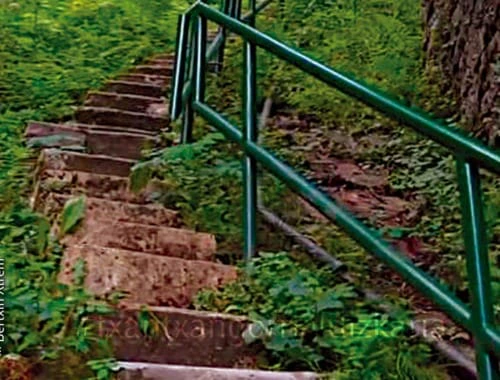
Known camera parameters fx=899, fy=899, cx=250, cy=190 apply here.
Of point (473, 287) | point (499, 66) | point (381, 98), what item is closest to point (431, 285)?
point (473, 287)

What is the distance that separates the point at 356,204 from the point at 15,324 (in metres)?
2.07

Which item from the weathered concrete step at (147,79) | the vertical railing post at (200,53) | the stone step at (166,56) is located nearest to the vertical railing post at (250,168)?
the vertical railing post at (200,53)

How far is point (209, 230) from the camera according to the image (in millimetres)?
3318

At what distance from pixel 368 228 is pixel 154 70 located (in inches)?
145

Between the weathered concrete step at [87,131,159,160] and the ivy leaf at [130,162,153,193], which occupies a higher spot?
the weathered concrete step at [87,131,159,160]

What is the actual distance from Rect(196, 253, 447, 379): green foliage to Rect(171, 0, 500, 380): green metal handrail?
24 cm

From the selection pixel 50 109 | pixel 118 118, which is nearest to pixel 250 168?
pixel 118 118

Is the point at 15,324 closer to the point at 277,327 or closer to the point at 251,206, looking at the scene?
the point at 277,327

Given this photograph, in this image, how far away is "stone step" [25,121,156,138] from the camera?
457cm

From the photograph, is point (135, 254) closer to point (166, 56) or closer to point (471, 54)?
point (471, 54)

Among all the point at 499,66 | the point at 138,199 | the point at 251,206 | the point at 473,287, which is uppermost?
the point at 499,66

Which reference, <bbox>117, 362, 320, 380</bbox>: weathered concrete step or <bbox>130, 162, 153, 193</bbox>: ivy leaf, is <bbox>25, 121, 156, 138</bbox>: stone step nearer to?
<bbox>130, 162, 153, 193</bbox>: ivy leaf

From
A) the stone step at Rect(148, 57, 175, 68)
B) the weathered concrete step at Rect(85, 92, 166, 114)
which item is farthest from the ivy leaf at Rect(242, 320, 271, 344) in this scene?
the stone step at Rect(148, 57, 175, 68)

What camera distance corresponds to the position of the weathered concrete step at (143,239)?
3033 mm
